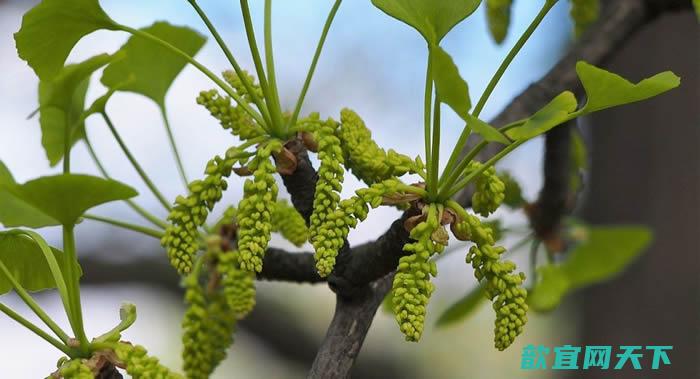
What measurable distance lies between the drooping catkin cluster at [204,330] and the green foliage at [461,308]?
1.31ft

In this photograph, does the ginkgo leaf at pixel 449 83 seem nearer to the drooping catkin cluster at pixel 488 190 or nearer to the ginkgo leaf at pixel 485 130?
the ginkgo leaf at pixel 485 130

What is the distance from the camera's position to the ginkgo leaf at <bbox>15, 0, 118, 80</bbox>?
2.06 ft

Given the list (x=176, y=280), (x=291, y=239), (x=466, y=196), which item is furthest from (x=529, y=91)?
(x=176, y=280)

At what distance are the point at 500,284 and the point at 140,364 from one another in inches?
9.5

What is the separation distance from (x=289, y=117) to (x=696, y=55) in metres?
1.54

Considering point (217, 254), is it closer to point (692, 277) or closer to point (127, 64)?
point (127, 64)

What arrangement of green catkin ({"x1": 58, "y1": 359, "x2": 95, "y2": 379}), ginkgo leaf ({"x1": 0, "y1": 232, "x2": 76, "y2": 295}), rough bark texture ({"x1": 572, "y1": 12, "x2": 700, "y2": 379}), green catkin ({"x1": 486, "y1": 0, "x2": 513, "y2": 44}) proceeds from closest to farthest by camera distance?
green catkin ({"x1": 58, "y1": 359, "x2": 95, "y2": 379}) → ginkgo leaf ({"x1": 0, "y1": 232, "x2": 76, "y2": 295}) → green catkin ({"x1": 486, "y1": 0, "x2": 513, "y2": 44}) → rough bark texture ({"x1": 572, "y1": 12, "x2": 700, "y2": 379})

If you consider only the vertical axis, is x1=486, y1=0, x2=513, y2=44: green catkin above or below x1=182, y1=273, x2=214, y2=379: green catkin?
above

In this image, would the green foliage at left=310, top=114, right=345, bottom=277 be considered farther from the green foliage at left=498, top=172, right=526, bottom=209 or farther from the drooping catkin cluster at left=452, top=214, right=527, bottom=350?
the green foliage at left=498, top=172, right=526, bottom=209

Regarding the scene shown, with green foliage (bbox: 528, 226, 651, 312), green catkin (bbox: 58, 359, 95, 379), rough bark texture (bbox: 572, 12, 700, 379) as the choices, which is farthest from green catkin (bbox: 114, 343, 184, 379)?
rough bark texture (bbox: 572, 12, 700, 379)

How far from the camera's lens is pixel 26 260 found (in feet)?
2.30

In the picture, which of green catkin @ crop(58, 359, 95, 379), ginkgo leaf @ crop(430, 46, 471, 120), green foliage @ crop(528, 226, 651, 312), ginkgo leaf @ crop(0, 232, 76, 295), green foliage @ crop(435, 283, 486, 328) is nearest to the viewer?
ginkgo leaf @ crop(430, 46, 471, 120)

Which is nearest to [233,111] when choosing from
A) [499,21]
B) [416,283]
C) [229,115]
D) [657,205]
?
[229,115]

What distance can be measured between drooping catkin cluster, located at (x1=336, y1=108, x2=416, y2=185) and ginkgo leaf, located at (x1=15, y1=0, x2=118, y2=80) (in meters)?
0.20
